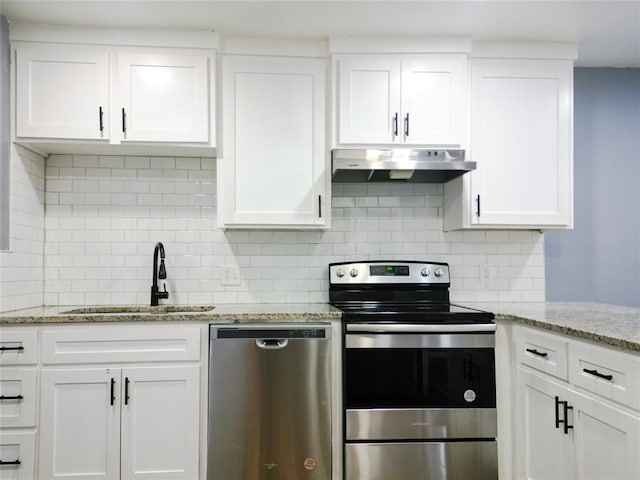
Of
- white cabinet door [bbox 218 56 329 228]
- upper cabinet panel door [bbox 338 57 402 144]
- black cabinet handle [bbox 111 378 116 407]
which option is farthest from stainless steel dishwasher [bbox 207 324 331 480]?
upper cabinet panel door [bbox 338 57 402 144]

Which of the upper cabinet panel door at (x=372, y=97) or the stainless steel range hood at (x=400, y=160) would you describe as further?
the upper cabinet panel door at (x=372, y=97)

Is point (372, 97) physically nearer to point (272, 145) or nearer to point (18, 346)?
point (272, 145)

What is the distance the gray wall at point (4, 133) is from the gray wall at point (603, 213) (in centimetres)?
313

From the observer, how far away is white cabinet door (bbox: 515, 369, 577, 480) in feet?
5.72

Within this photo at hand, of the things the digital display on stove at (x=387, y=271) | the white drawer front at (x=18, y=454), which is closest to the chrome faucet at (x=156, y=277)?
the white drawer front at (x=18, y=454)

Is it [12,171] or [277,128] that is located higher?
[277,128]

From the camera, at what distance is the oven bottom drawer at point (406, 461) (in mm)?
2096

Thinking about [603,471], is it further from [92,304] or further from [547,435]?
[92,304]

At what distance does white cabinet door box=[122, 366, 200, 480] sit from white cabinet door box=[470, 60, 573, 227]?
180 cm

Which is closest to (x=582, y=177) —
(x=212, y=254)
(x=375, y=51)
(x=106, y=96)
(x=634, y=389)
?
(x=375, y=51)

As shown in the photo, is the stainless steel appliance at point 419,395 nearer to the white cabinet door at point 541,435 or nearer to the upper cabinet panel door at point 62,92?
the white cabinet door at point 541,435

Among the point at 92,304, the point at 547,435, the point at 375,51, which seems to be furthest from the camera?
the point at 92,304

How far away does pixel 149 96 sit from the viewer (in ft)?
7.84

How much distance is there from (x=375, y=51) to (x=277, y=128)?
696mm
